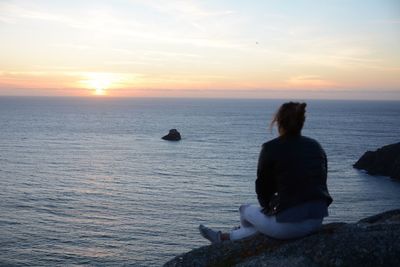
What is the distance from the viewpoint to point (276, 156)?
7.85 meters

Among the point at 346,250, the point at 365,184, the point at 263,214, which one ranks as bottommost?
the point at 365,184

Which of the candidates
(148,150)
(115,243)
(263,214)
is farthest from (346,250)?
(148,150)

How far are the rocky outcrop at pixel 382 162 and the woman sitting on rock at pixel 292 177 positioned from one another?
248 ft

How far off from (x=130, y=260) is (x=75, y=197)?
22561mm

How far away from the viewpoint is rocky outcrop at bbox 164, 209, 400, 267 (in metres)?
7.98

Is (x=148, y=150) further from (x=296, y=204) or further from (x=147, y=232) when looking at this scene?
(x=296, y=204)

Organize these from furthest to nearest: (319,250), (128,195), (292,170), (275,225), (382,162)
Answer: (382,162) < (128,195) < (275,225) < (319,250) < (292,170)

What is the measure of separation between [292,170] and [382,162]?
80.5 metres

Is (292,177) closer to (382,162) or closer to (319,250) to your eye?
(319,250)

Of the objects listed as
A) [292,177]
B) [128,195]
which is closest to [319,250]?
[292,177]

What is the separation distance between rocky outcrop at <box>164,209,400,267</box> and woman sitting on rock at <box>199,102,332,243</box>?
39 cm

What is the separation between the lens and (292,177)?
7.90 meters

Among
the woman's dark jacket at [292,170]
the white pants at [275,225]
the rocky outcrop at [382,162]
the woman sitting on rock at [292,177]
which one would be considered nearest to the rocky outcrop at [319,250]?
the white pants at [275,225]

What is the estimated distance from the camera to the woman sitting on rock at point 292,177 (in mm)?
7844
